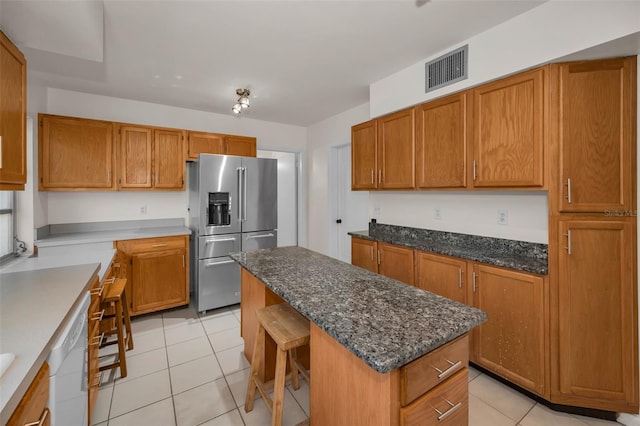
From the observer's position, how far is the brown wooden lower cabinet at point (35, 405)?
81 centimetres

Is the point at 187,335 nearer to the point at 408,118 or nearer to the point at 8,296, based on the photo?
the point at 8,296

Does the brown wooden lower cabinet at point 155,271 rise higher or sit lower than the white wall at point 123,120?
lower

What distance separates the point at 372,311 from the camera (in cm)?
117

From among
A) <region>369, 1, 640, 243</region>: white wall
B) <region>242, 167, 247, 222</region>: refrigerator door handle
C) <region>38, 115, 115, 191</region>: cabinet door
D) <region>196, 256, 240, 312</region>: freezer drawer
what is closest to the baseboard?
<region>369, 1, 640, 243</region>: white wall

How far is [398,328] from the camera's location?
1023 millimetres

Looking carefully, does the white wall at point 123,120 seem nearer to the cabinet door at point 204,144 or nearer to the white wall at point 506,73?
the cabinet door at point 204,144

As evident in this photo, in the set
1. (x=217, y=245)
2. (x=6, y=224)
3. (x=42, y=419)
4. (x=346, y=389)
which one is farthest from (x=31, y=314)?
(x=217, y=245)

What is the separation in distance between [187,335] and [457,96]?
127 inches

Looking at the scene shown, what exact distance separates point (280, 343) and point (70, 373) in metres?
0.88

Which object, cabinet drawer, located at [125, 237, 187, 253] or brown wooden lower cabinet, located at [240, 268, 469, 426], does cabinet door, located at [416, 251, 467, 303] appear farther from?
cabinet drawer, located at [125, 237, 187, 253]

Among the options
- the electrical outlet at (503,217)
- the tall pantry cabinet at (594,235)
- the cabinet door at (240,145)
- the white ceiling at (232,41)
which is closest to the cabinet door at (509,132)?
the tall pantry cabinet at (594,235)

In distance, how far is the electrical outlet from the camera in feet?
7.45

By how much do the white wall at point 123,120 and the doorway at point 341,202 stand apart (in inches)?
54.8

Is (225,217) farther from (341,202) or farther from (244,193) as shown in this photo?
(341,202)
